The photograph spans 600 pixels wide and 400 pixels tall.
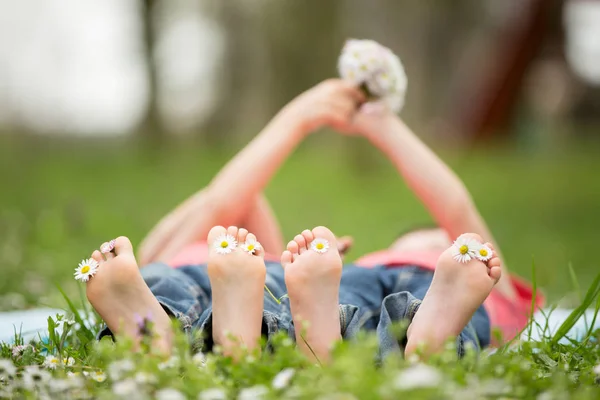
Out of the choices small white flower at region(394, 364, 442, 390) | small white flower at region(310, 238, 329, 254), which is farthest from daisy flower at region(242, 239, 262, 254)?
small white flower at region(394, 364, 442, 390)

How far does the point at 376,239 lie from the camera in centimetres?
420

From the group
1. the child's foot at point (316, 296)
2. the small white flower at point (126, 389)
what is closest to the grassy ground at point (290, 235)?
the small white flower at point (126, 389)

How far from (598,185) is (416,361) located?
19.6 ft

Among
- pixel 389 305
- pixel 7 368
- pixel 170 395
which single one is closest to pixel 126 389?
pixel 170 395

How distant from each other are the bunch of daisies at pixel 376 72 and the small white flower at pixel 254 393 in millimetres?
1326

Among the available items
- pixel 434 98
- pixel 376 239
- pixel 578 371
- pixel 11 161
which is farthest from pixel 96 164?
pixel 434 98

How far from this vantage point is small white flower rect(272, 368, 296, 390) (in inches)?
44.4

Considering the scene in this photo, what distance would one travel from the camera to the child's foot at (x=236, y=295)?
138 cm

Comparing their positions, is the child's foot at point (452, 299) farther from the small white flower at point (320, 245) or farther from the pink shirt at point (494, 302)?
the pink shirt at point (494, 302)

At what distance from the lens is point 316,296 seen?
4.56ft

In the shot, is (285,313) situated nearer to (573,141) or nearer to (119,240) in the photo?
(119,240)

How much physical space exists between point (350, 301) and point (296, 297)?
0.32 m

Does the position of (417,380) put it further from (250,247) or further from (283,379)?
(250,247)

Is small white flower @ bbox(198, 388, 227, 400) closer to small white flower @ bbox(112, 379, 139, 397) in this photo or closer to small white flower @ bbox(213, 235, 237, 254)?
small white flower @ bbox(112, 379, 139, 397)
